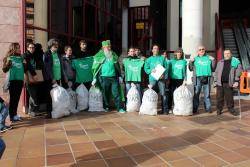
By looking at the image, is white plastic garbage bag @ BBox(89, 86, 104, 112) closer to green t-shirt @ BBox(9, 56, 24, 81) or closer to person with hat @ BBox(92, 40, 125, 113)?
person with hat @ BBox(92, 40, 125, 113)

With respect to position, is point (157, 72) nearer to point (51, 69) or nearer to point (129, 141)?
point (51, 69)

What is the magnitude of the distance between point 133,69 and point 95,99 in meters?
1.24

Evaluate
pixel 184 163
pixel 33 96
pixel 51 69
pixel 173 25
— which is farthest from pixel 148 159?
pixel 173 25

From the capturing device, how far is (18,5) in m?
8.15

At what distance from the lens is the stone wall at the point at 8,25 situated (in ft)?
26.5

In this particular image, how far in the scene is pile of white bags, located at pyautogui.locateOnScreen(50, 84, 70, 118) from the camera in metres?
7.46

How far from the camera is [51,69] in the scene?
25.1ft

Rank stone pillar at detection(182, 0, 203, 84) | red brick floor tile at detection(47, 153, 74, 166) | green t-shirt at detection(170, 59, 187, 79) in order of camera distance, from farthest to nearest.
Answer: stone pillar at detection(182, 0, 203, 84)
green t-shirt at detection(170, 59, 187, 79)
red brick floor tile at detection(47, 153, 74, 166)

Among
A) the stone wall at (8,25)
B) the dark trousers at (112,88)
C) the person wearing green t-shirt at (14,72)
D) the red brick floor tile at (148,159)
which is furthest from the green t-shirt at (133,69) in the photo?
the red brick floor tile at (148,159)

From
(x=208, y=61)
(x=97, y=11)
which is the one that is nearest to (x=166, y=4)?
(x=97, y=11)

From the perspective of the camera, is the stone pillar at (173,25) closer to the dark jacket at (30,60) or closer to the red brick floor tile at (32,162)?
the dark jacket at (30,60)

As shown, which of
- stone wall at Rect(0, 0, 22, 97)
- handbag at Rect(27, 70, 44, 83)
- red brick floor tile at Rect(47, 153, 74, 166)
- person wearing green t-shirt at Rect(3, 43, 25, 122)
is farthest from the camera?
stone wall at Rect(0, 0, 22, 97)

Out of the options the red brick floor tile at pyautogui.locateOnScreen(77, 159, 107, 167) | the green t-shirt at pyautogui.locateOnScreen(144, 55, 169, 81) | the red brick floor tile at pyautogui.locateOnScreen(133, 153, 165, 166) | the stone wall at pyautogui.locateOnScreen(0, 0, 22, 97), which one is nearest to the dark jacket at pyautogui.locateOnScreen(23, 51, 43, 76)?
the stone wall at pyautogui.locateOnScreen(0, 0, 22, 97)

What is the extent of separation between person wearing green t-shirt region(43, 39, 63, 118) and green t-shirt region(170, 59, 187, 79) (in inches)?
109
